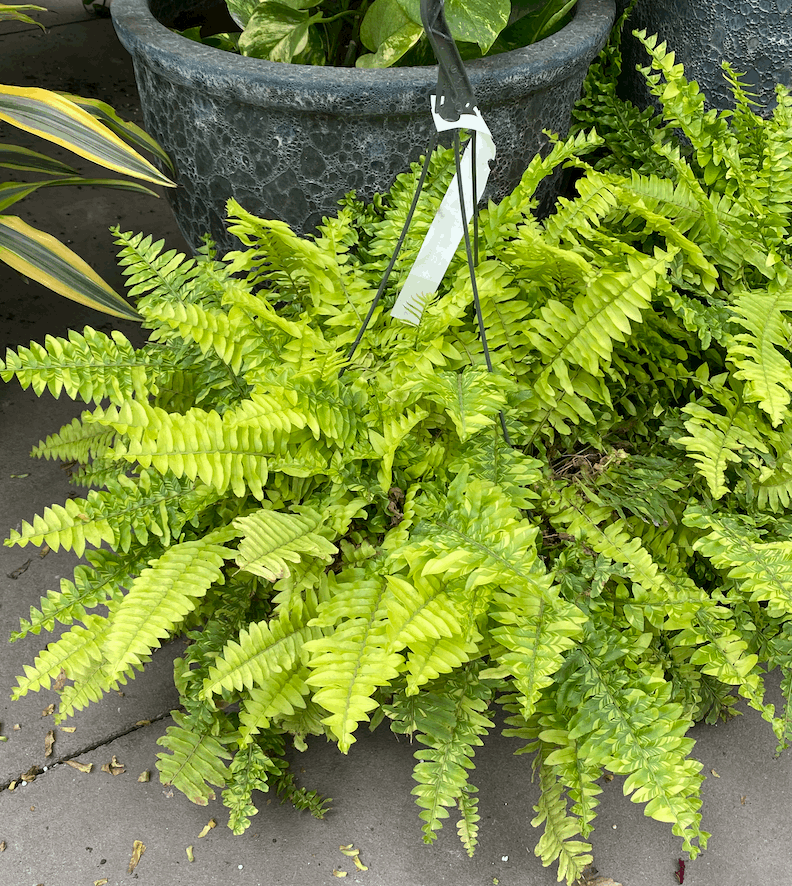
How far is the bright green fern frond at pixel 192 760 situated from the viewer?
1341 mm

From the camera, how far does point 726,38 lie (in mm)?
1905

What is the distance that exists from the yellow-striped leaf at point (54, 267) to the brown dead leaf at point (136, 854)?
43.5 inches

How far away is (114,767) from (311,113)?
54.8 inches

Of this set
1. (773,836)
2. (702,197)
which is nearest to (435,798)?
(773,836)

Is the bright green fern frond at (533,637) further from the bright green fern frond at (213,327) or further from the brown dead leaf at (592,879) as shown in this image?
the bright green fern frond at (213,327)

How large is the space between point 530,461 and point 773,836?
89 centimetres

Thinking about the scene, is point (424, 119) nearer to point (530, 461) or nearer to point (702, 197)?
point (702, 197)

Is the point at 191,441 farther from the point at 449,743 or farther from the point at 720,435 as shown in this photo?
the point at 720,435

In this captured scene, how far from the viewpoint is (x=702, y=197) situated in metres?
1.56

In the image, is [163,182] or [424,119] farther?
[163,182]

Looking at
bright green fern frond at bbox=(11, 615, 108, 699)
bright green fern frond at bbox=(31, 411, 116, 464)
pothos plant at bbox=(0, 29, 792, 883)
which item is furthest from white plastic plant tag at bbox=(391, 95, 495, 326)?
bright green fern frond at bbox=(11, 615, 108, 699)

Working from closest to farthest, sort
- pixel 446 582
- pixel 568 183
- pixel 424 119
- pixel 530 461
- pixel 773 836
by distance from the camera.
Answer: pixel 446 582 → pixel 530 461 → pixel 773 836 → pixel 424 119 → pixel 568 183

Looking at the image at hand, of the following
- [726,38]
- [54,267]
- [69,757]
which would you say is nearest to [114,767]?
[69,757]

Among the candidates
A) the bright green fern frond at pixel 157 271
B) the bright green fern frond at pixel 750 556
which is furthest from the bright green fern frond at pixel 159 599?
the bright green fern frond at pixel 750 556
